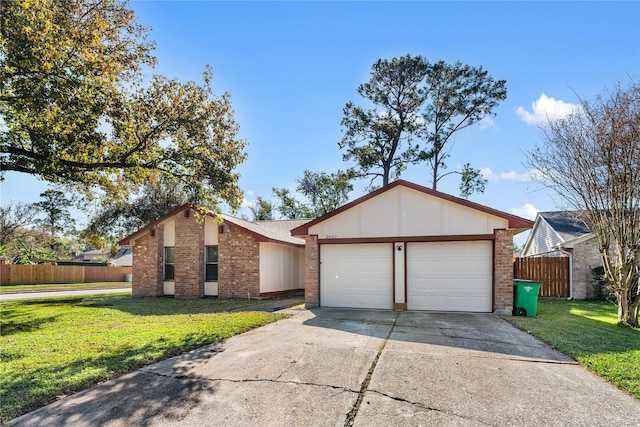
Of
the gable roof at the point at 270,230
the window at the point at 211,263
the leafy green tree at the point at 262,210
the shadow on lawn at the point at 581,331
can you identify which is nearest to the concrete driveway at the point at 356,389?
the shadow on lawn at the point at 581,331

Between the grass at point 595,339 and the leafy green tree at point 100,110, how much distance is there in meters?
9.74

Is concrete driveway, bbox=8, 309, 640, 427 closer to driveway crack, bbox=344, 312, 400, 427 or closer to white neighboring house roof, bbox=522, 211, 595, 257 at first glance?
driveway crack, bbox=344, 312, 400, 427

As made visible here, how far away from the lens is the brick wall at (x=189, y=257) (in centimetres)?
1581

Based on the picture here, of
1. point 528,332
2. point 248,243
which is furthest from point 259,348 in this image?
point 248,243

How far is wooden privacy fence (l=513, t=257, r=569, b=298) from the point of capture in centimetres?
1546

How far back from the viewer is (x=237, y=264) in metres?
15.4

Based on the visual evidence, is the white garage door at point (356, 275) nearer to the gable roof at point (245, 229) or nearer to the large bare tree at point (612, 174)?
the gable roof at point (245, 229)

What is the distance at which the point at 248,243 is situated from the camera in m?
15.2

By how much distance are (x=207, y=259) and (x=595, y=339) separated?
1383cm

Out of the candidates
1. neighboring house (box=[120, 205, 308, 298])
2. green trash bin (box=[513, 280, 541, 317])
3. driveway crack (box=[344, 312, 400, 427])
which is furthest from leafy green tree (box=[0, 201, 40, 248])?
green trash bin (box=[513, 280, 541, 317])

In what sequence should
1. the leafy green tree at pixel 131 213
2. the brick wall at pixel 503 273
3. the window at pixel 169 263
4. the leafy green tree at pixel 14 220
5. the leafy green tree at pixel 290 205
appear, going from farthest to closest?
the leafy green tree at pixel 290 205 → the leafy green tree at pixel 14 220 → the leafy green tree at pixel 131 213 → the window at pixel 169 263 → the brick wall at pixel 503 273

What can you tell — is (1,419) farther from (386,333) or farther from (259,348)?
(386,333)

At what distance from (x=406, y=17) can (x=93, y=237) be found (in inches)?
807

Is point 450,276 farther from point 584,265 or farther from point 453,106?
point 453,106
